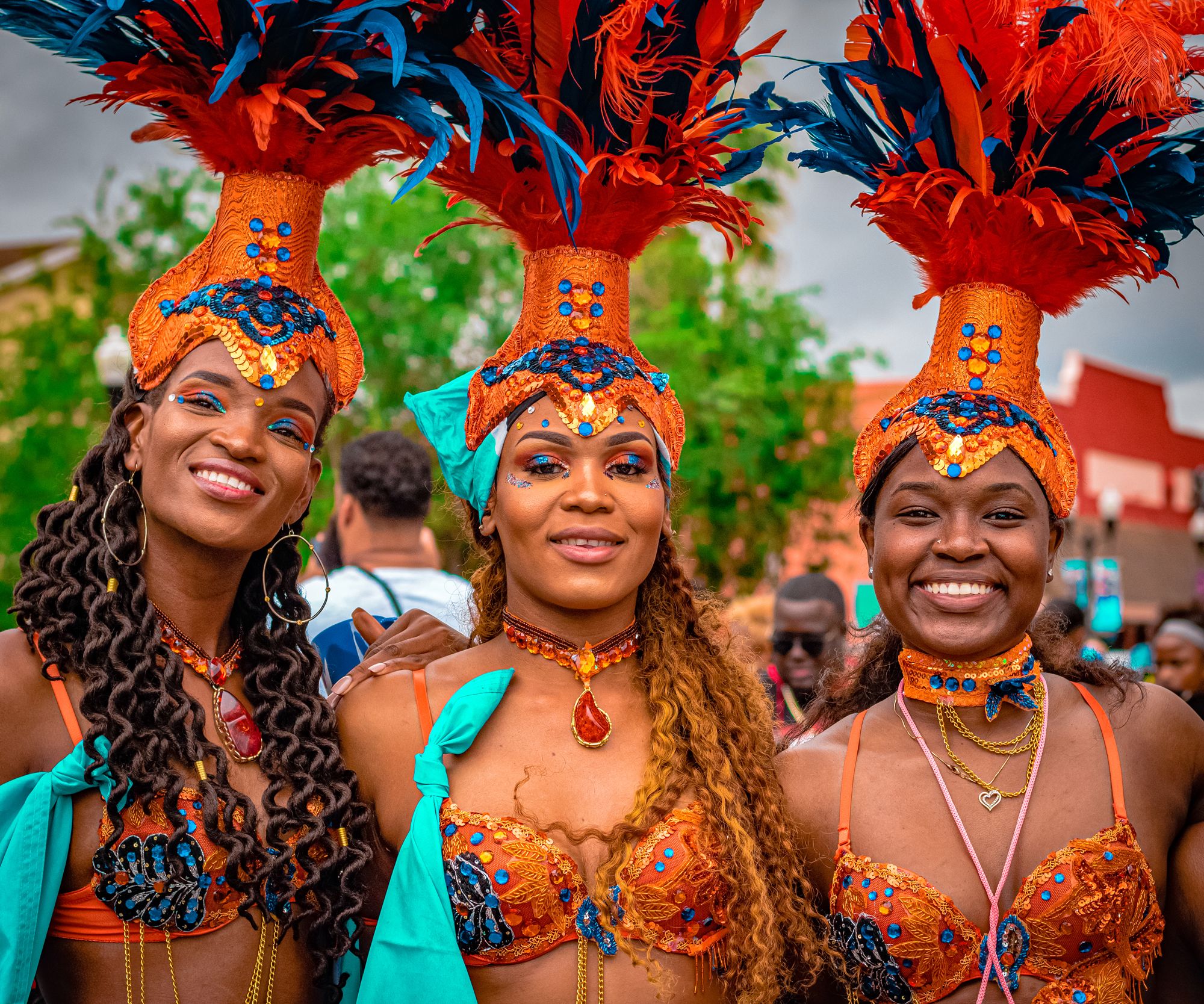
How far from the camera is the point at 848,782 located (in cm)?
304

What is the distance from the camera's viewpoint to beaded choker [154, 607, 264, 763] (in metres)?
2.86

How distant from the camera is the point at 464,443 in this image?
3260 mm

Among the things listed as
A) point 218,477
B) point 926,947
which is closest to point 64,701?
point 218,477

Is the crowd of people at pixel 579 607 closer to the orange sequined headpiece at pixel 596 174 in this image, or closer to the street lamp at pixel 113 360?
the orange sequined headpiece at pixel 596 174

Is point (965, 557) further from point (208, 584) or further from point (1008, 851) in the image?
point (208, 584)

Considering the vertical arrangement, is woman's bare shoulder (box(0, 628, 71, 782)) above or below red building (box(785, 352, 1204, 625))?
below

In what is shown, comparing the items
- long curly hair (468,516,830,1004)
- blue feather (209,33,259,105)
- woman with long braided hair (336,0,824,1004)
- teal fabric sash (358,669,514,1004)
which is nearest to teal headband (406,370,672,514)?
woman with long braided hair (336,0,824,1004)

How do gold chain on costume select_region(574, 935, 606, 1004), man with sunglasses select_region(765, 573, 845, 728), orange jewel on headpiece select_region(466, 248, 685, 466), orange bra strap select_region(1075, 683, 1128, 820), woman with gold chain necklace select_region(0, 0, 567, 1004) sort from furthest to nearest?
man with sunglasses select_region(765, 573, 845, 728) < orange jewel on headpiece select_region(466, 248, 685, 466) < orange bra strap select_region(1075, 683, 1128, 820) < gold chain on costume select_region(574, 935, 606, 1004) < woman with gold chain necklace select_region(0, 0, 567, 1004)

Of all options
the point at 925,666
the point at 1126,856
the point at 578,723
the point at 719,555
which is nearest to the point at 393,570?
the point at 578,723

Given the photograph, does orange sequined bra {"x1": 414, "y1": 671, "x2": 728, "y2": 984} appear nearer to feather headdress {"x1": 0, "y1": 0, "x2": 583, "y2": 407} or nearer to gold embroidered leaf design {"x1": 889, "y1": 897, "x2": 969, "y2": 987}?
gold embroidered leaf design {"x1": 889, "y1": 897, "x2": 969, "y2": 987}

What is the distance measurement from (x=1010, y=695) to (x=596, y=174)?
169 centimetres

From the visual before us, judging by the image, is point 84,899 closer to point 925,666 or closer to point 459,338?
point 925,666

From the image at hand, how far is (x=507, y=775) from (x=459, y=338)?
10302 millimetres

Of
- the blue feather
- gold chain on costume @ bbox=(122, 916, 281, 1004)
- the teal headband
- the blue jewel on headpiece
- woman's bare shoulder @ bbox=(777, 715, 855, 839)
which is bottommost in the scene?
gold chain on costume @ bbox=(122, 916, 281, 1004)
